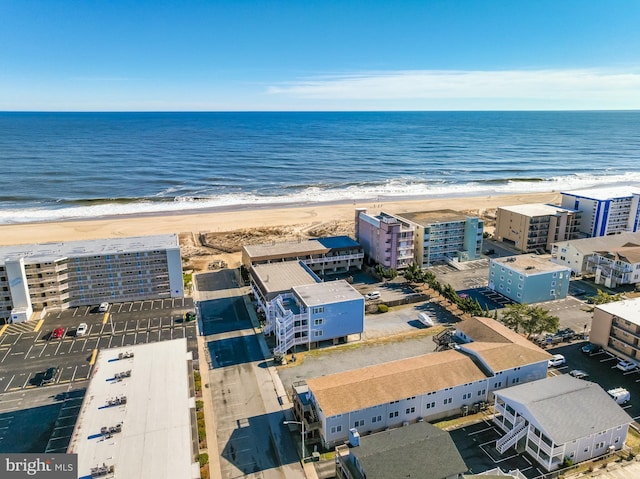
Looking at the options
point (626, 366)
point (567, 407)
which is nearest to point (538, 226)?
point (626, 366)

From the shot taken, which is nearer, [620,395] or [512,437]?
[512,437]

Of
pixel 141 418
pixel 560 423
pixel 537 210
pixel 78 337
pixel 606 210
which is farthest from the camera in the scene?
pixel 537 210

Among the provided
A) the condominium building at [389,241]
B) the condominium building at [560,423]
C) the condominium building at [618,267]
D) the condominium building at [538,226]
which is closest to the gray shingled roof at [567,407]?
the condominium building at [560,423]

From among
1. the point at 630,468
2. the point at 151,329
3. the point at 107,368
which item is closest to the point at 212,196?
the point at 151,329

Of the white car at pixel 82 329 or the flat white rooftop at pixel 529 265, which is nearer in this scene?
the white car at pixel 82 329

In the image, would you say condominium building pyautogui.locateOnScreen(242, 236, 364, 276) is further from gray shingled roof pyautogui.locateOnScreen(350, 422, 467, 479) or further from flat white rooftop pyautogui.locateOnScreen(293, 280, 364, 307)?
gray shingled roof pyautogui.locateOnScreen(350, 422, 467, 479)

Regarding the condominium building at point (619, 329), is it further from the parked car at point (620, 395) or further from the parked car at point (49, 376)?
the parked car at point (49, 376)

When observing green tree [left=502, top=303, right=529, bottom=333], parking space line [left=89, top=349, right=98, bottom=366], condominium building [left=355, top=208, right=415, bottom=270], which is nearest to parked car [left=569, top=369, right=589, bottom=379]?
green tree [left=502, top=303, right=529, bottom=333]

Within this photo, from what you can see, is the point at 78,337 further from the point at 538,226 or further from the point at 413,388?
the point at 538,226
